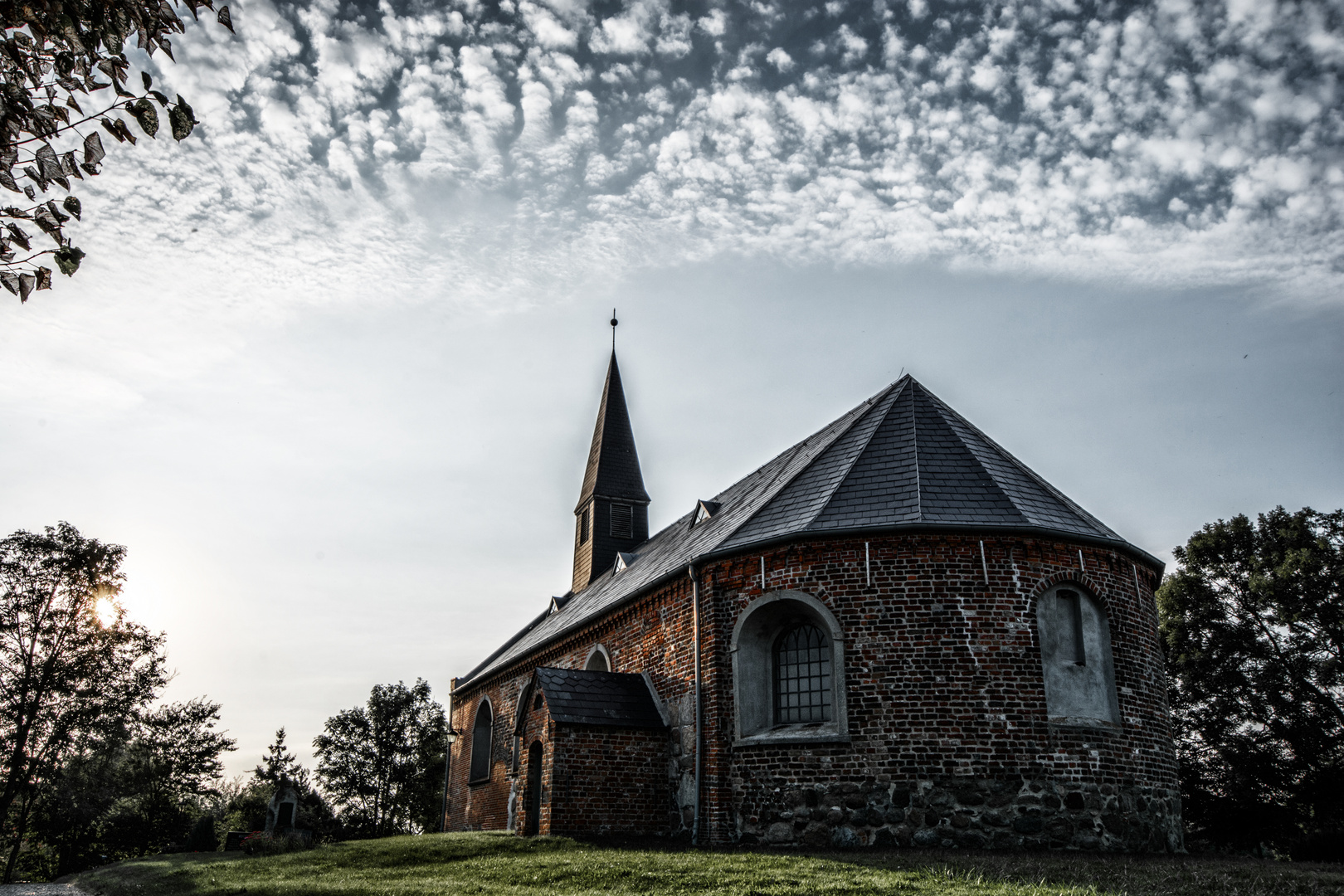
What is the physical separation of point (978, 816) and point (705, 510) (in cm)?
993

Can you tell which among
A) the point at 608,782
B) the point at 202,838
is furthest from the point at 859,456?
the point at 202,838

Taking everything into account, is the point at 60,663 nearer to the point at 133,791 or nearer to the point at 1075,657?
the point at 133,791

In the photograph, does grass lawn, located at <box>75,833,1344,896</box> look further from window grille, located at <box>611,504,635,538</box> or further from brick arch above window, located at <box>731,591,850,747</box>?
window grille, located at <box>611,504,635,538</box>

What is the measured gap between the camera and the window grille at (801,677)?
1335 centimetres

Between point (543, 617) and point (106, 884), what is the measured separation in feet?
59.0

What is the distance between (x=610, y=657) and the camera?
17781mm

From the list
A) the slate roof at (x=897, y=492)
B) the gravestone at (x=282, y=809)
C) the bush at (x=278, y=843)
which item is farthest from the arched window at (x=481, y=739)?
the slate roof at (x=897, y=492)

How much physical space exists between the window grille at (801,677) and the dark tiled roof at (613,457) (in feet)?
54.3

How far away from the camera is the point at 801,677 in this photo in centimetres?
1362

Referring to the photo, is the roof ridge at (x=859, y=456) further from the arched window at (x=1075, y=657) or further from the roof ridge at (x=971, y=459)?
the arched window at (x=1075, y=657)

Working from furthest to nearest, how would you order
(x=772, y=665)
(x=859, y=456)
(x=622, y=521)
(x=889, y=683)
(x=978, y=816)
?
1. (x=622, y=521)
2. (x=859, y=456)
3. (x=772, y=665)
4. (x=889, y=683)
5. (x=978, y=816)

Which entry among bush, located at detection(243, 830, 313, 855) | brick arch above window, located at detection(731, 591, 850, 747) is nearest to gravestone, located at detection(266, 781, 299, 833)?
bush, located at detection(243, 830, 313, 855)

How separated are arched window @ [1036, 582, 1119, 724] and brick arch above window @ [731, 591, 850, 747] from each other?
2911mm

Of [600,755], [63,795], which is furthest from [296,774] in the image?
[600,755]
